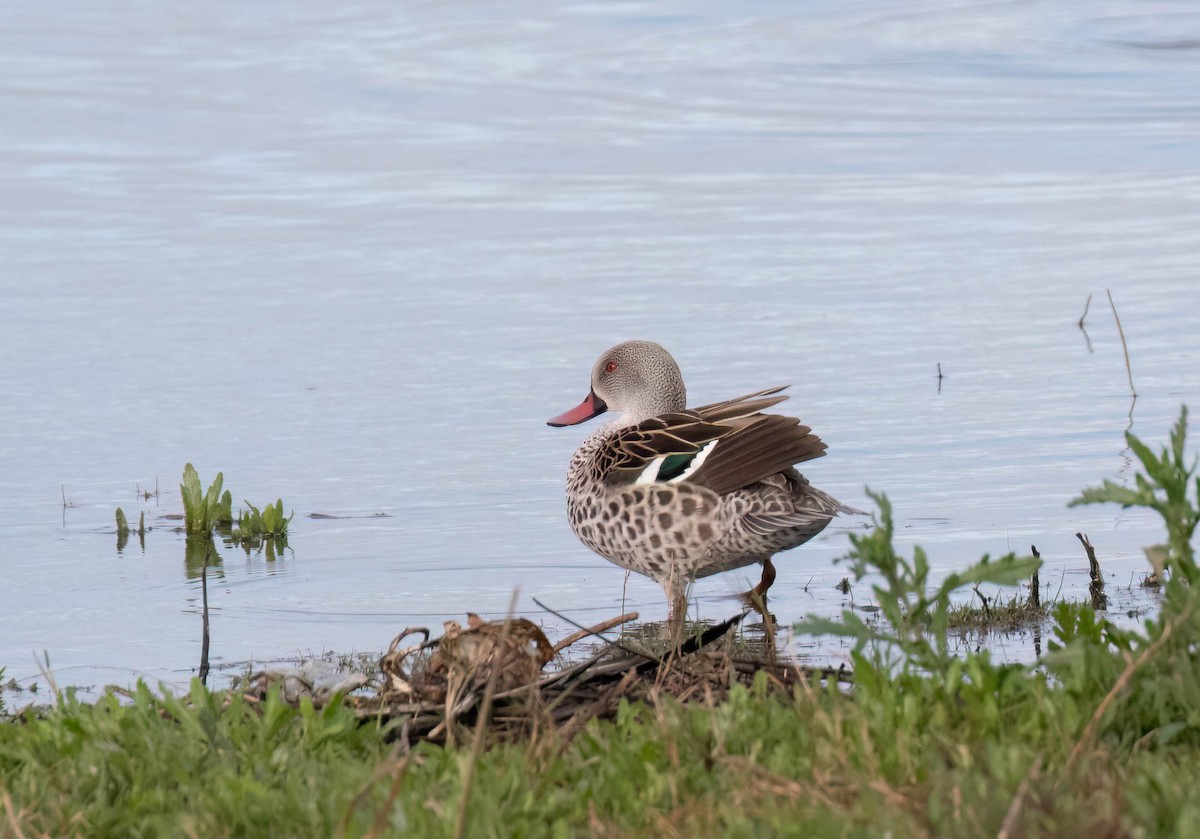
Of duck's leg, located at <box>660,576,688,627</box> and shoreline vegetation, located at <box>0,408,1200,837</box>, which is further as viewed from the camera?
duck's leg, located at <box>660,576,688,627</box>

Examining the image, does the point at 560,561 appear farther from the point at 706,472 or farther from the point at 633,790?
the point at 633,790

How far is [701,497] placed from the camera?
25.8 ft

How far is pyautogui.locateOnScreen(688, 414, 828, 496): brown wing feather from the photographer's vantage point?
779 cm

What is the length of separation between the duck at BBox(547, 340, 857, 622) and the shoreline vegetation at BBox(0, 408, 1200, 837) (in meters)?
2.78

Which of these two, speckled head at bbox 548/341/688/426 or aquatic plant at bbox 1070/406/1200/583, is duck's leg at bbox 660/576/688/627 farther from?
aquatic plant at bbox 1070/406/1200/583

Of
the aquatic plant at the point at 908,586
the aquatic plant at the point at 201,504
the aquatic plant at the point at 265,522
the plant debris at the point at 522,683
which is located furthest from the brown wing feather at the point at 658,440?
the aquatic plant at the point at 908,586

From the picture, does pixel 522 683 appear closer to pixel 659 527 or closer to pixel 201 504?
pixel 659 527

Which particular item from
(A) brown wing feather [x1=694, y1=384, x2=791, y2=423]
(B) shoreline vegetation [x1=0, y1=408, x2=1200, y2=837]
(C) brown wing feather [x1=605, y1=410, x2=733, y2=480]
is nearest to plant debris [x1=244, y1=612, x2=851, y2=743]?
(B) shoreline vegetation [x1=0, y1=408, x2=1200, y2=837]

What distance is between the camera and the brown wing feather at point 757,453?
7793mm

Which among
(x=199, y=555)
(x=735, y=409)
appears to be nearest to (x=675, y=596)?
(x=735, y=409)

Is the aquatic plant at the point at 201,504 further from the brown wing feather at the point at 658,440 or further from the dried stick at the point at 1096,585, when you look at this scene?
the dried stick at the point at 1096,585

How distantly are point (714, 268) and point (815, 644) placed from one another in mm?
7984

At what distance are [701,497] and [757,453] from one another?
0.29 meters

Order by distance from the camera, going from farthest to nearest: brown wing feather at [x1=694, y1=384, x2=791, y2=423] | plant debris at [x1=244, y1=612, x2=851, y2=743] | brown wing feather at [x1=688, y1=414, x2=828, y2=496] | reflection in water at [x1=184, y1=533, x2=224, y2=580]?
reflection in water at [x1=184, y1=533, x2=224, y2=580], brown wing feather at [x1=694, y1=384, x2=791, y2=423], brown wing feather at [x1=688, y1=414, x2=828, y2=496], plant debris at [x1=244, y1=612, x2=851, y2=743]
